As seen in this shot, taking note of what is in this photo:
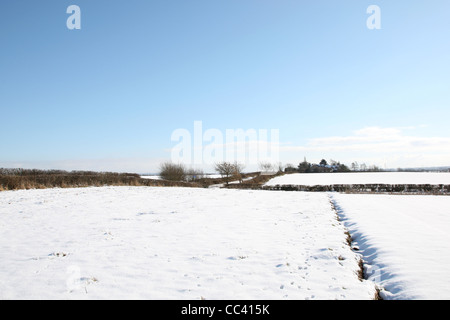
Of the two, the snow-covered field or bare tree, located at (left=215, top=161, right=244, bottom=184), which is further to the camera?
bare tree, located at (left=215, top=161, right=244, bottom=184)

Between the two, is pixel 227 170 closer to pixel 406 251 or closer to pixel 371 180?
pixel 371 180

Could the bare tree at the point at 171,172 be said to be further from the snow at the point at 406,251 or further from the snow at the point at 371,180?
the snow at the point at 406,251

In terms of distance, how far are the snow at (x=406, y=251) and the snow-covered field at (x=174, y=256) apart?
1.87ft

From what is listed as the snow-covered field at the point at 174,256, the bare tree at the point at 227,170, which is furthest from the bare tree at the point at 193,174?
the snow-covered field at the point at 174,256

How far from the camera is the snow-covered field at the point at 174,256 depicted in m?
4.89

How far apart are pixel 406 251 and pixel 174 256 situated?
6389 mm

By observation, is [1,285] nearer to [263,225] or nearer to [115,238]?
[115,238]

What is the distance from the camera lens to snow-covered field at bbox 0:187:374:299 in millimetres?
4895

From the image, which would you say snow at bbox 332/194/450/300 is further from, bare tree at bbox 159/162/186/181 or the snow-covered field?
bare tree at bbox 159/162/186/181

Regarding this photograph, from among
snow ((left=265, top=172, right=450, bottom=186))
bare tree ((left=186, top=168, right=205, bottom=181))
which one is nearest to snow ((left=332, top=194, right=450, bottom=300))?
snow ((left=265, top=172, right=450, bottom=186))

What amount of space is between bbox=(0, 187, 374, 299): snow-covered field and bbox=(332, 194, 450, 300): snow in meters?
0.57

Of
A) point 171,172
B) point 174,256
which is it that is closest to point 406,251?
point 174,256
